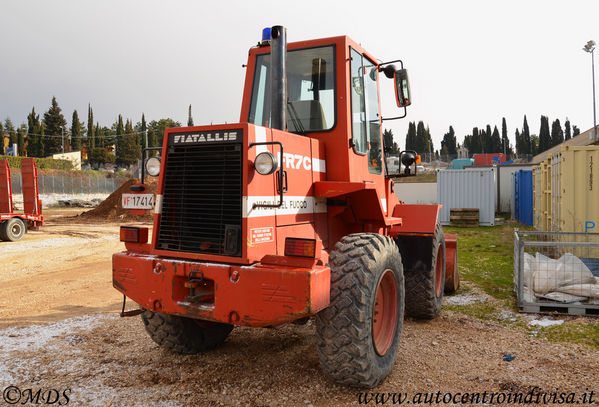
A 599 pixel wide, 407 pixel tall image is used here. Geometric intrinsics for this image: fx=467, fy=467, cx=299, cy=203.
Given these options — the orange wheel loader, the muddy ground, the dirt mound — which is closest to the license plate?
the orange wheel loader

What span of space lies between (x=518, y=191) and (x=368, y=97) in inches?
661

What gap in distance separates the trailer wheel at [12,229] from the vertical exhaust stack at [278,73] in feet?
43.3

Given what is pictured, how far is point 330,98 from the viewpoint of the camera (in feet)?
14.8

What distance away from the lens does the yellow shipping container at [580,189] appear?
9492mm

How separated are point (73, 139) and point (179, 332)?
7294 centimetres

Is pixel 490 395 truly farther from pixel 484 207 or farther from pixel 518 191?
pixel 518 191

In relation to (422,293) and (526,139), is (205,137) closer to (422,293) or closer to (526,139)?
(422,293)

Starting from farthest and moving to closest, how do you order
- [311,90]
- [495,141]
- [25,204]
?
[495,141]
[25,204]
[311,90]

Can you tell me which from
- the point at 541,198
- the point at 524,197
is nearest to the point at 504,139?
the point at 524,197

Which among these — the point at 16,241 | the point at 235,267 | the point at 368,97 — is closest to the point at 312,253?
the point at 235,267

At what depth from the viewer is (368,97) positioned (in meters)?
5.00

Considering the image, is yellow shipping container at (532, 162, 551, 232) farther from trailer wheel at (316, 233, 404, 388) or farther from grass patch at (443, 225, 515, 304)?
trailer wheel at (316, 233, 404, 388)

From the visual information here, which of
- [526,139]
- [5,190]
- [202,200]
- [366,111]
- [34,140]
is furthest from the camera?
[526,139]


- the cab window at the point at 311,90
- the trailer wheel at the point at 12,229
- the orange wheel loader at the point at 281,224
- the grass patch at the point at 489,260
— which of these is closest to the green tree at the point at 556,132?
the grass patch at the point at 489,260
